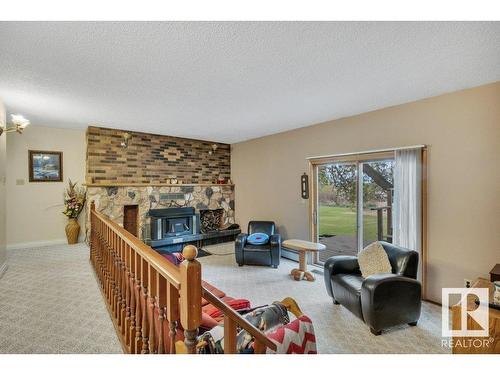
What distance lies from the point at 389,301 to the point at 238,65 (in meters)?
2.61

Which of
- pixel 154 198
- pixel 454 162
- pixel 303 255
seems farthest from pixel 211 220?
pixel 454 162

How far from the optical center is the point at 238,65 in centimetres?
229

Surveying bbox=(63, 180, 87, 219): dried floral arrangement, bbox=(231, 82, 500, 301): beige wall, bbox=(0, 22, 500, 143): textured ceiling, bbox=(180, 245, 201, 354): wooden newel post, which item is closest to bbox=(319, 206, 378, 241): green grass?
bbox=(231, 82, 500, 301): beige wall

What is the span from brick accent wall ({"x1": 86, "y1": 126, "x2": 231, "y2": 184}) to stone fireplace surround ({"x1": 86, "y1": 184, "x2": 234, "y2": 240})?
208 mm

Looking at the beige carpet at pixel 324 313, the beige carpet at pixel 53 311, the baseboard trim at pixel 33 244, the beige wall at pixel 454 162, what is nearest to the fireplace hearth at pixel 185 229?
the beige carpet at pixel 324 313

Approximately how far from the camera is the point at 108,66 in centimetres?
232

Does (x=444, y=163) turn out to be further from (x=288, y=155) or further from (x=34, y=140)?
(x=34, y=140)

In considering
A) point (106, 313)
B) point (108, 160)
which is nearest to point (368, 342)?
point (106, 313)

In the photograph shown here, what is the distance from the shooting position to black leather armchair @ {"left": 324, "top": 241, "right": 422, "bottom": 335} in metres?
2.38

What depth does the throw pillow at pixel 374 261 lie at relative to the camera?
2809 millimetres

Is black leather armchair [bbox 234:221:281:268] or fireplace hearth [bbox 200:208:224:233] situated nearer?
black leather armchair [bbox 234:221:281:268]

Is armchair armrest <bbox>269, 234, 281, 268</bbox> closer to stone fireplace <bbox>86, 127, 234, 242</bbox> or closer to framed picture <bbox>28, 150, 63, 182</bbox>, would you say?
stone fireplace <bbox>86, 127, 234, 242</bbox>

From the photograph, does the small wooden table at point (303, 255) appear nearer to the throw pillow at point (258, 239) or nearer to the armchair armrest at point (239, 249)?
the throw pillow at point (258, 239)
